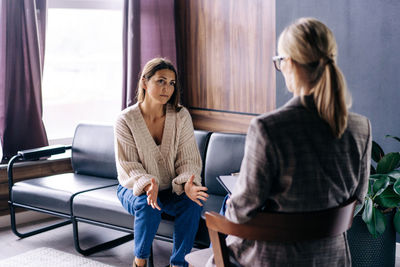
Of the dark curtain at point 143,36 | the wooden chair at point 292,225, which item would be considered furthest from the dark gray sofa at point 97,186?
the wooden chair at point 292,225

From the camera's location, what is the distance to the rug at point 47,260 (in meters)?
2.66

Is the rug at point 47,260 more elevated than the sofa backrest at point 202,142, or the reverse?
the sofa backrest at point 202,142

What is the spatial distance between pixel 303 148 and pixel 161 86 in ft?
4.55

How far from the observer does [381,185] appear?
2.07 meters

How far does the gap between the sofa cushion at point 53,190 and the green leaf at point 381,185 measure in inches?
64.4

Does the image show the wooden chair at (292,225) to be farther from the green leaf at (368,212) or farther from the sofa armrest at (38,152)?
the sofa armrest at (38,152)

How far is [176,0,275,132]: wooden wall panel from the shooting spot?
126 inches

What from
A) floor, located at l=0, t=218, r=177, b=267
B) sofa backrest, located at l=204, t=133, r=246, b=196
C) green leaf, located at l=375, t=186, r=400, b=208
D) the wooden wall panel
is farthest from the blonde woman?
the wooden wall panel

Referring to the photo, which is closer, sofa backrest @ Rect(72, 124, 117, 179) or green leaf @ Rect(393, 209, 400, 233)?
green leaf @ Rect(393, 209, 400, 233)

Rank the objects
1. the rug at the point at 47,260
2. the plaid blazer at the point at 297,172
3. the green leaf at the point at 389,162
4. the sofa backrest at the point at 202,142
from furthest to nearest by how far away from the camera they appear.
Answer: the sofa backrest at the point at 202,142, the rug at the point at 47,260, the green leaf at the point at 389,162, the plaid blazer at the point at 297,172

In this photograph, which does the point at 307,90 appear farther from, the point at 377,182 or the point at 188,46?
the point at 188,46

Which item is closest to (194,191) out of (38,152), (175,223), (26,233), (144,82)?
(175,223)

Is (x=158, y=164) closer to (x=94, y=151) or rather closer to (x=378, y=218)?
(x=94, y=151)

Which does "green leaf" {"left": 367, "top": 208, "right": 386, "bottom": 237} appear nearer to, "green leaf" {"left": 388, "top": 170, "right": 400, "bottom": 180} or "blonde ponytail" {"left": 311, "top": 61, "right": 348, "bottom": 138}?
"green leaf" {"left": 388, "top": 170, "right": 400, "bottom": 180}
